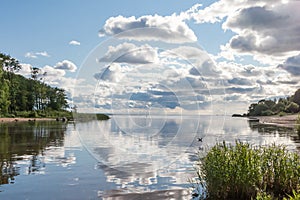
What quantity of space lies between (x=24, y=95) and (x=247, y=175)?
512ft

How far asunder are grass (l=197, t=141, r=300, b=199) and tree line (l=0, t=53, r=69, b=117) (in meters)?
116

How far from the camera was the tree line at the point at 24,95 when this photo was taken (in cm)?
13031

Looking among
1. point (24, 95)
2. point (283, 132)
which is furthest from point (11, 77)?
point (283, 132)

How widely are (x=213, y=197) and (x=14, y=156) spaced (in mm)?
22230

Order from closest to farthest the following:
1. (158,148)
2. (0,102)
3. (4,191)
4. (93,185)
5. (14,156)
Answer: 1. (4,191)
2. (93,185)
3. (14,156)
4. (158,148)
5. (0,102)

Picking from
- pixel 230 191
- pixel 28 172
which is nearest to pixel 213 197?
pixel 230 191

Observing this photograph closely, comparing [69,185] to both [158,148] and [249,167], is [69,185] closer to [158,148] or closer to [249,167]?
[249,167]

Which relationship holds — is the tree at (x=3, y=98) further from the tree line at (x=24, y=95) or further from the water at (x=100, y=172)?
the water at (x=100, y=172)

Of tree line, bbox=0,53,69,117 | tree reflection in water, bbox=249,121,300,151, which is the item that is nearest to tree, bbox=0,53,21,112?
tree line, bbox=0,53,69,117

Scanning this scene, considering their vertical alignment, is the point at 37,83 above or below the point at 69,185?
above

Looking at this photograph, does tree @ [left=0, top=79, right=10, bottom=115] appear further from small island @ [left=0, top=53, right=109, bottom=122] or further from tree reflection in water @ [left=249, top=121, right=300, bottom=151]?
tree reflection in water @ [left=249, top=121, right=300, bottom=151]

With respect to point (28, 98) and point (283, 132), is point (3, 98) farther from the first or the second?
point (283, 132)

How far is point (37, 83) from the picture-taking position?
17138 centimetres

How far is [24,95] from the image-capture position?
158 meters
